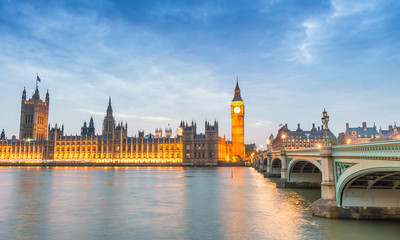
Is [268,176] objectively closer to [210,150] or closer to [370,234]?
[370,234]

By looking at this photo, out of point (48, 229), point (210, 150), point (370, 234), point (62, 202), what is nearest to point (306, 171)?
point (370, 234)

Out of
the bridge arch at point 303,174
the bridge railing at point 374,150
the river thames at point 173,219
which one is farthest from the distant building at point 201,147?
the bridge railing at point 374,150

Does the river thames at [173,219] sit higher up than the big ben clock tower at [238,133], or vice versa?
the big ben clock tower at [238,133]

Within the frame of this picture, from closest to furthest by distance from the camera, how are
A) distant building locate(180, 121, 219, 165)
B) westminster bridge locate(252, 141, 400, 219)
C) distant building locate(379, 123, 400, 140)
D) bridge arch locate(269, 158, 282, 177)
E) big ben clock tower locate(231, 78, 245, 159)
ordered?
westminster bridge locate(252, 141, 400, 219), bridge arch locate(269, 158, 282, 177), distant building locate(379, 123, 400, 140), distant building locate(180, 121, 219, 165), big ben clock tower locate(231, 78, 245, 159)

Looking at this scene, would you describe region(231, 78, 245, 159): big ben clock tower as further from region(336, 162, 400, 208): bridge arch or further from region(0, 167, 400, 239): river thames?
region(336, 162, 400, 208): bridge arch

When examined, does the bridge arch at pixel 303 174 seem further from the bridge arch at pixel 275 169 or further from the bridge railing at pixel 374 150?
the bridge railing at pixel 374 150

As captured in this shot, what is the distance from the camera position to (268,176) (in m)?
71.8

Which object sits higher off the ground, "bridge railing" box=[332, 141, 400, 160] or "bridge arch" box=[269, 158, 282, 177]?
"bridge railing" box=[332, 141, 400, 160]

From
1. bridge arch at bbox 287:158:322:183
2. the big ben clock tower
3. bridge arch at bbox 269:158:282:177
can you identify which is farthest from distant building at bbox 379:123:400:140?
the big ben clock tower

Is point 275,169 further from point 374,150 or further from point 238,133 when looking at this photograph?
point 238,133

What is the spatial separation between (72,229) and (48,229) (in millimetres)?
1631

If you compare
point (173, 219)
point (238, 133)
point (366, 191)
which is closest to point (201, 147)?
point (238, 133)

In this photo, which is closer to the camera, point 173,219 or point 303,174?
point 173,219

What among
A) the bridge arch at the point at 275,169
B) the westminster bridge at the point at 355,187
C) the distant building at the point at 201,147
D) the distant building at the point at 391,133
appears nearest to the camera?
the westminster bridge at the point at 355,187
